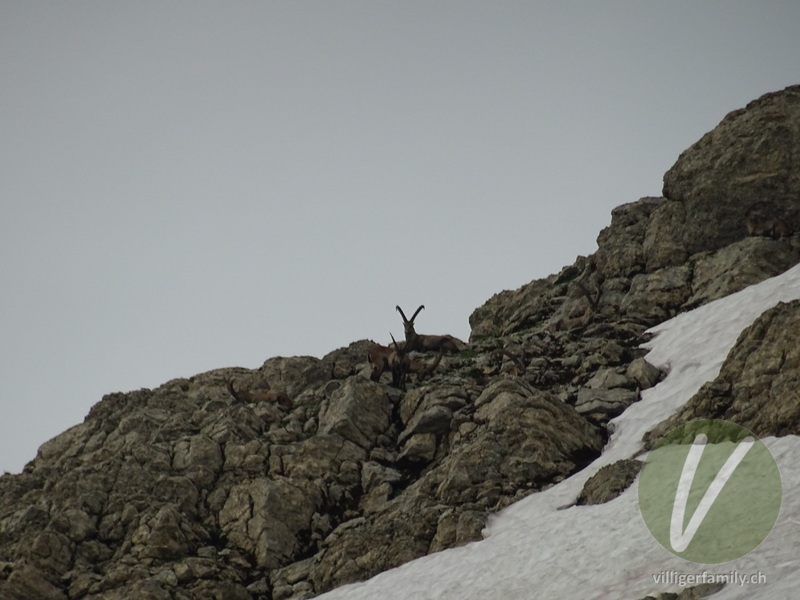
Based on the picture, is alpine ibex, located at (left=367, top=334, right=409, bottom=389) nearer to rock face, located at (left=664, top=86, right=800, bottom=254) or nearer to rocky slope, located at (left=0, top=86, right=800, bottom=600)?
rocky slope, located at (left=0, top=86, right=800, bottom=600)

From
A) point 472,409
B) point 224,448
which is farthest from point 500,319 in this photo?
point 224,448

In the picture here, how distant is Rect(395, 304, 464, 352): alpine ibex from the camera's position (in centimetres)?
3697

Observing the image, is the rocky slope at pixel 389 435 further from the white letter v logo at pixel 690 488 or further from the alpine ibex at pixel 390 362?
the white letter v logo at pixel 690 488

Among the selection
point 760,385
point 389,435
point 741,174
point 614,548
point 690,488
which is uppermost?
point 741,174

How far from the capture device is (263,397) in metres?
32.4

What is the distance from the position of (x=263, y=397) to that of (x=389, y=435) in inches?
270

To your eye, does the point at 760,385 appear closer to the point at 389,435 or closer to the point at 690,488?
the point at 690,488

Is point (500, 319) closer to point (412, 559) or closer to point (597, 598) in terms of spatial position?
point (412, 559)

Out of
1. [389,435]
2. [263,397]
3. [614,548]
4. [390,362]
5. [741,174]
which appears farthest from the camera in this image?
[741,174]

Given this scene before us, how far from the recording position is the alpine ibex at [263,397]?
32344 mm

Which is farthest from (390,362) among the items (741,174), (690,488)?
(741,174)

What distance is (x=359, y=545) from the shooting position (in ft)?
73.9

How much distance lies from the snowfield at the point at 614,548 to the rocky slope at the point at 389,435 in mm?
1005

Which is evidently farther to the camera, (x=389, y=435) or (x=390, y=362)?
(x=390, y=362)
